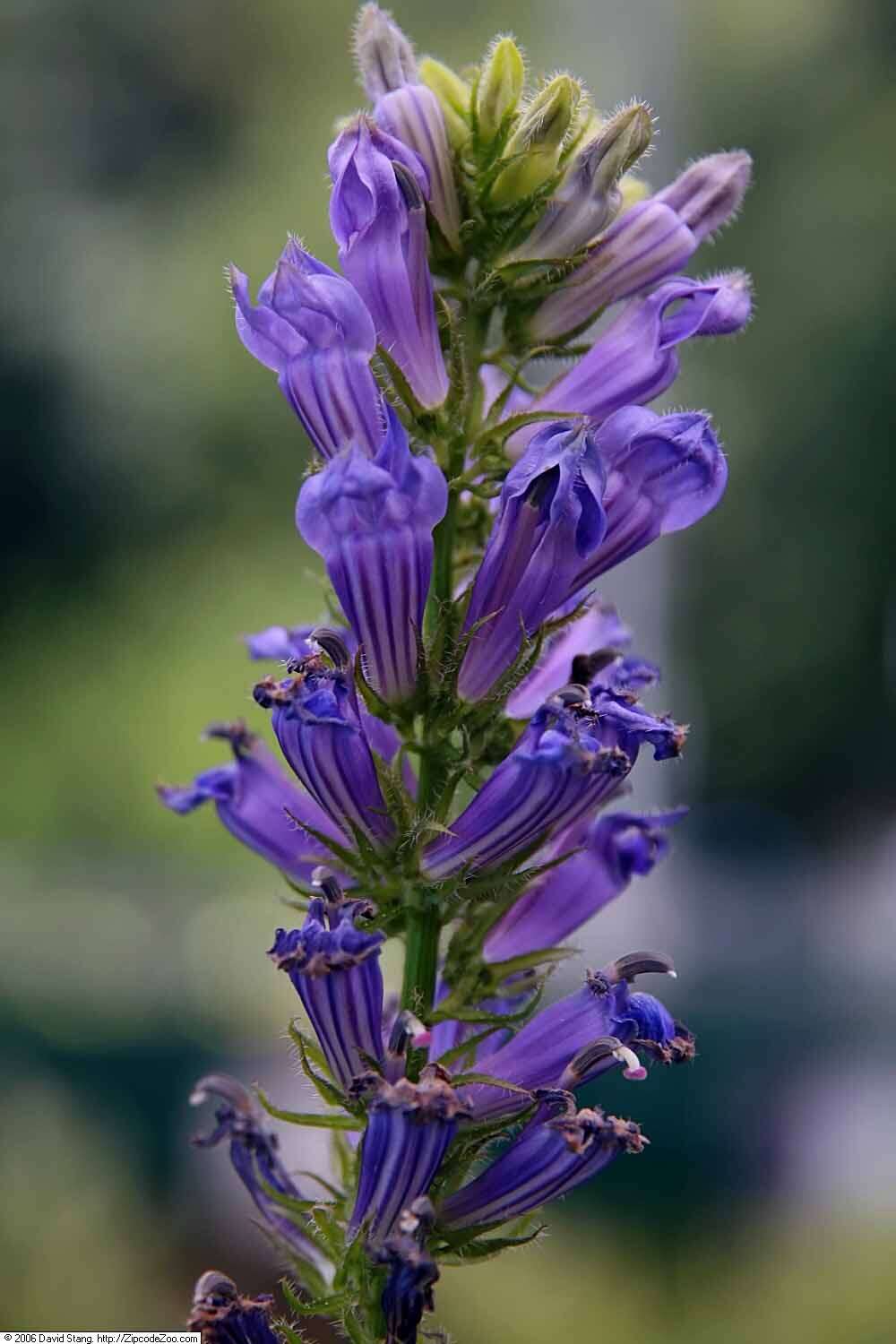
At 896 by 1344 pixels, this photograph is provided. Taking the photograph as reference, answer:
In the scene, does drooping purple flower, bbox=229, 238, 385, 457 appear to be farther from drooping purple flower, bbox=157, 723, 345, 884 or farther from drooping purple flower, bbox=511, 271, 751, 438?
drooping purple flower, bbox=157, 723, 345, 884

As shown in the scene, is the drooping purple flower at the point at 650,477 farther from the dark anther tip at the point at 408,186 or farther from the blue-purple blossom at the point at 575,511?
the dark anther tip at the point at 408,186

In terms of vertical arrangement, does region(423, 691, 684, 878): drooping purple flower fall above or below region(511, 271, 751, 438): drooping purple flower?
below

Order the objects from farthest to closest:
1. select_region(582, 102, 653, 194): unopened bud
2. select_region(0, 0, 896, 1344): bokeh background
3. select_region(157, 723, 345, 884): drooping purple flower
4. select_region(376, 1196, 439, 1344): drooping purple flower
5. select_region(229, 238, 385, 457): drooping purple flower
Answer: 1. select_region(0, 0, 896, 1344): bokeh background
2. select_region(157, 723, 345, 884): drooping purple flower
3. select_region(582, 102, 653, 194): unopened bud
4. select_region(229, 238, 385, 457): drooping purple flower
5. select_region(376, 1196, 439, 1344): drooping purple flower

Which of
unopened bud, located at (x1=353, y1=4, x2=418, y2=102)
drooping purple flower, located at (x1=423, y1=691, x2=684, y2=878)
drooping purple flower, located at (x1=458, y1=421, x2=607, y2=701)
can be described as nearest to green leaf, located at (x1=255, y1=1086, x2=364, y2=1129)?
drooping purple flower, located at (x1=423, y1=691, x2=684, y2=878)

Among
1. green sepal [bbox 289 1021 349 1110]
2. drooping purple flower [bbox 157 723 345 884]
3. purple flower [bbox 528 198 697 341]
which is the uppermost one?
purple flower [bbox 528 198 697 341]

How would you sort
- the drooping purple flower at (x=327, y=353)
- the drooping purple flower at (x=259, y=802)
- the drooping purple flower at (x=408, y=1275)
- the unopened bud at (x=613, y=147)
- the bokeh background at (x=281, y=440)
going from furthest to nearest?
the bokeh background at (x=281, y=440), the drooping purple flower at (x=259, y=802), the unopened bud at (x=613, y=147), the drooping purple flower at (x=327, y=353), the drooping purple flower at (x=408, y=1275)

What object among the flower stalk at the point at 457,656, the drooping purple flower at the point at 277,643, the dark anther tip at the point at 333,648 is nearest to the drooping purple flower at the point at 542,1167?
the flower stalk at the point at 457,656

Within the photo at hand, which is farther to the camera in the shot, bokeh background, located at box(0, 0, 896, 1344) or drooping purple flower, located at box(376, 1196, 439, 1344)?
bokeh background, located at box(0, 0, 896, 1344)
